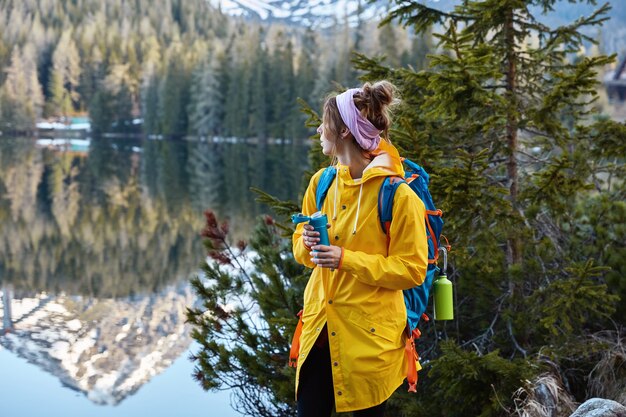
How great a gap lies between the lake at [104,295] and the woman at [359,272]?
14.6 ft

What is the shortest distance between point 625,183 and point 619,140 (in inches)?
49.1

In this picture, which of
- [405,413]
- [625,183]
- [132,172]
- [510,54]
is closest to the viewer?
[405,413]

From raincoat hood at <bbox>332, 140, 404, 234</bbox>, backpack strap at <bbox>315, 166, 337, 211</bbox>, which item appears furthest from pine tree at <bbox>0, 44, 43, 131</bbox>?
raincoat hood at <bbox>332, 140, 404, 234</bbox>

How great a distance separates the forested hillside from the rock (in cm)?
4733

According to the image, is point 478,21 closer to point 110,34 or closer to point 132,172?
point 132,172

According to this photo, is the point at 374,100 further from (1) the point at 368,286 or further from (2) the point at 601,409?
(2) the point at 601,409

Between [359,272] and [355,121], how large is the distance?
0.55 metres

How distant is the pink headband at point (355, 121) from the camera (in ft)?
8.97

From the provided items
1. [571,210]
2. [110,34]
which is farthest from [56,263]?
[110,34]

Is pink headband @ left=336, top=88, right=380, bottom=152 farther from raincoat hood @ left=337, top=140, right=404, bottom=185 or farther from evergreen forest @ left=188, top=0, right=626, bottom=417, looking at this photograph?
evergreen forest @ left=188, top=0, right=626, bottom=417

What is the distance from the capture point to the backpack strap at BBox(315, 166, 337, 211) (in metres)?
2.87

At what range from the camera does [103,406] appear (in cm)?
768

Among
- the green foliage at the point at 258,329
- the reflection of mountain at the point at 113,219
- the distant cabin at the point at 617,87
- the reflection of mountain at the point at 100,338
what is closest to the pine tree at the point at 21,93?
the reflection of mountain at the point at 113,219

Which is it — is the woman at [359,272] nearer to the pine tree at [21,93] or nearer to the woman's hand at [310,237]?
the woman's hand at [310,237]
